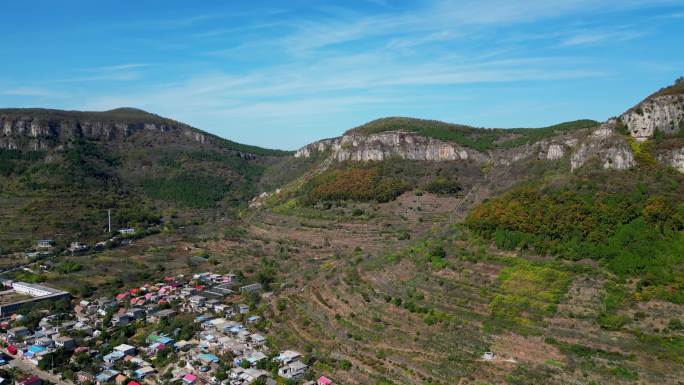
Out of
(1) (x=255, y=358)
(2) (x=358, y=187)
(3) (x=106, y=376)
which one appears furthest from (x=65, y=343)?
(2) (x=358, y=187)

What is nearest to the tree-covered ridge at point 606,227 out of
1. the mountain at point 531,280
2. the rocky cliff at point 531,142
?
the mountain at point 531,280

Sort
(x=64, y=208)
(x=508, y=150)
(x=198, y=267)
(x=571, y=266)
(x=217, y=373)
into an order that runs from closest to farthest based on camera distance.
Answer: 1. (x=217, y=373)
2. (x=571, y=266)
3. (x=198, y=267)
4. (x=508, y=150)
5. (x=64, y=208)

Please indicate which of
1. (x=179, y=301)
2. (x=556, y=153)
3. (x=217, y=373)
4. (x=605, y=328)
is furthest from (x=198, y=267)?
(x=605, y=328)

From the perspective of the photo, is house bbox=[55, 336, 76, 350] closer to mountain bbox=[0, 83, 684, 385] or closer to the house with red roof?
mountain bbox=[0, 83, 684, 385]

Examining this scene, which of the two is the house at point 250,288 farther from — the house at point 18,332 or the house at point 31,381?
the house at point 31,381

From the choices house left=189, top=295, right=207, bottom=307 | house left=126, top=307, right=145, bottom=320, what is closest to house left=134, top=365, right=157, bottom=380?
house left=126, top=307, right=145, bottom=320

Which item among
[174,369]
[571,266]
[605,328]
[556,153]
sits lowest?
[174,369]

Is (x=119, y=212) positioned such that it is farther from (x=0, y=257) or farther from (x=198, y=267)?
(x=198, y=267)
